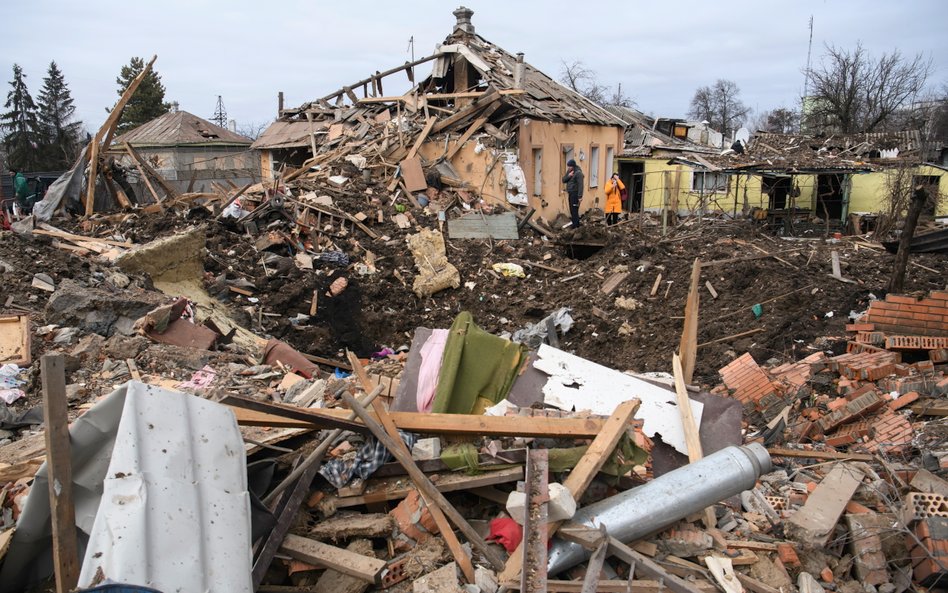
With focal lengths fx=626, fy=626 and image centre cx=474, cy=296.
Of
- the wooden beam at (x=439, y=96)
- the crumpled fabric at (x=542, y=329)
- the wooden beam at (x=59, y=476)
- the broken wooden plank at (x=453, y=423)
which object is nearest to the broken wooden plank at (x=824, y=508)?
the broken wooden plank at (x=453, y=423)

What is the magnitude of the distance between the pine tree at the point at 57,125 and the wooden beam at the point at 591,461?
40569 millimetres

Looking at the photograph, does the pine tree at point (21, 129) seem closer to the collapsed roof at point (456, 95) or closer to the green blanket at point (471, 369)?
the collapsed roof at point (456, 95)

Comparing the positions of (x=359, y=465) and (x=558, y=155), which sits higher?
(x=558, y=155)

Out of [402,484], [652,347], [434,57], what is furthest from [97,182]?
[402,484]

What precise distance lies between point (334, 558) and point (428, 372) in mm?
1735

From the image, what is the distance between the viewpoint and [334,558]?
3.26 meters

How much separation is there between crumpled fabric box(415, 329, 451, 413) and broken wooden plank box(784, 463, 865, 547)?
8.22 feet

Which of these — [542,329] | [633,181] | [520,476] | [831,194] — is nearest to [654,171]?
[633,181]

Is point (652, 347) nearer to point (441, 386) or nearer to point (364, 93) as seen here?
point (441, 386)

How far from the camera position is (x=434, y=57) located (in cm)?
1844

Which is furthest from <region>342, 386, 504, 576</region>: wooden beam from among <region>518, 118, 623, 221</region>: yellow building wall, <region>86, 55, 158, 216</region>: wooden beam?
<region>518, 118, 623, 221</region>: yellow building wall

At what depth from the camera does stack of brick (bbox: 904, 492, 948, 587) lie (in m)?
3.59

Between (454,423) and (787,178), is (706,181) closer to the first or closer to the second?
(787,178)

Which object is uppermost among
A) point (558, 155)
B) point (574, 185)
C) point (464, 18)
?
point (464, 18)
